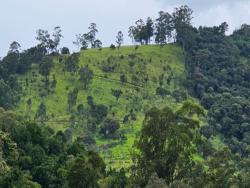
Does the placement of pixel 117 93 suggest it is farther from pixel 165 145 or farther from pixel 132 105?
pixel 165 145

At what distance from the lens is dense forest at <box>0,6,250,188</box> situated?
1980 inches

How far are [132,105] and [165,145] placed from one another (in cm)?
6853

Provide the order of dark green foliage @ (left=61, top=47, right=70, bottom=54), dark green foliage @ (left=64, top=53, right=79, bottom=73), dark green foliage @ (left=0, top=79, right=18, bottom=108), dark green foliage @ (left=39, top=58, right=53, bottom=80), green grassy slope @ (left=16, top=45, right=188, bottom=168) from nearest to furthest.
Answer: green grassy slope @ (left=16, top=45, right=188, bottom=168), dark green foliage @ (left=0, top=79, right=18, bottom=108), dark green foliage @ (left=39, top=58, right=53, bottom=80), dark green foliage @ (left=64, top=53, right=79, bottom=73), dark green foliage @ (left=61, top=47, right=70, bottom=54)

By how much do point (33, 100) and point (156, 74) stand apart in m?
32.7

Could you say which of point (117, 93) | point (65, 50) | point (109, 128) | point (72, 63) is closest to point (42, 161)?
point (109, 128)

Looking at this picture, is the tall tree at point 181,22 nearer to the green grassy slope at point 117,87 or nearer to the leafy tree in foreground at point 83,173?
the green grassy slope at point 117,87

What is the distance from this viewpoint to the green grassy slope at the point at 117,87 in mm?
106250

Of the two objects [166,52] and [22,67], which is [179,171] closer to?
[22,67]

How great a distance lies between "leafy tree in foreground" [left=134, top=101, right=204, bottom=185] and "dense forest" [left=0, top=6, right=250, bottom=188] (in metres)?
0.09

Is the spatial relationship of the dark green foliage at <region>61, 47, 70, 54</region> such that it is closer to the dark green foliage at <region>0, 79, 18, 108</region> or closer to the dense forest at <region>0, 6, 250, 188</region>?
the dense forest at <region>0, 6, 250, 188</region>

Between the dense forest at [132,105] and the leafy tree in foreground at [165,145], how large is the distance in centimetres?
9

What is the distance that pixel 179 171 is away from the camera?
5041cm

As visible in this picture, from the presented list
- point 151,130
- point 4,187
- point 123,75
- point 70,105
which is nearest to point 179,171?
point 151,130

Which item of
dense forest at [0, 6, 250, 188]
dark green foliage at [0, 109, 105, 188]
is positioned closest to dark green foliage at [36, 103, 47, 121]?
dense forest at [0, 6, 250, 188]
